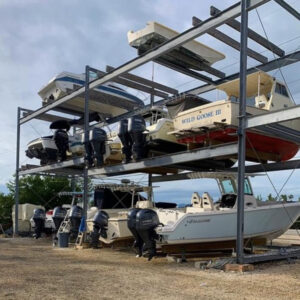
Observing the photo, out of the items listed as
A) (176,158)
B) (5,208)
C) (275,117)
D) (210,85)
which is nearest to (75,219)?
(176,158)

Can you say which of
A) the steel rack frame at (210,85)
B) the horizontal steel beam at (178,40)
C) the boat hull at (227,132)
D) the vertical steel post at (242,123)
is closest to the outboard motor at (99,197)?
the steel rack frame at (210,85)

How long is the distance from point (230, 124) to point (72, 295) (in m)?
5.60

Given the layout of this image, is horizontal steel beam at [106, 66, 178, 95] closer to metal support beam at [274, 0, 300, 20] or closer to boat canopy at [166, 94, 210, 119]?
boat canopy at [166, 94, 210, 119]

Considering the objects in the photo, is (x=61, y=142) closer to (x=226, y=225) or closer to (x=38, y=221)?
(x=38, y=221)

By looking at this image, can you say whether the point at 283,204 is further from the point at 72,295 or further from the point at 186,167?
the point at 72,295

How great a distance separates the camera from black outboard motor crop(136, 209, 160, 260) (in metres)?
9.74

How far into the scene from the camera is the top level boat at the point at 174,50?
12.6 m

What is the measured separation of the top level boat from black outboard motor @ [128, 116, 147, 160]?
1961mm

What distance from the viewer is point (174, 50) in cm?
1263

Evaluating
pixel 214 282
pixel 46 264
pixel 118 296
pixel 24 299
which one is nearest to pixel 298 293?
pixel 214 282

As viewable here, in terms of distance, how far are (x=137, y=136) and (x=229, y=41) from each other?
3736 millimetres

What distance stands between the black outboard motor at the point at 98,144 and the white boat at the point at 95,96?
3940 millimetres

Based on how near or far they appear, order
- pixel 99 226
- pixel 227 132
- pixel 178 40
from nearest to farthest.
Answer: pixel 227 132, pixel 178 40, pixel 99 226

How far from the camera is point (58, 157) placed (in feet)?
57.8
